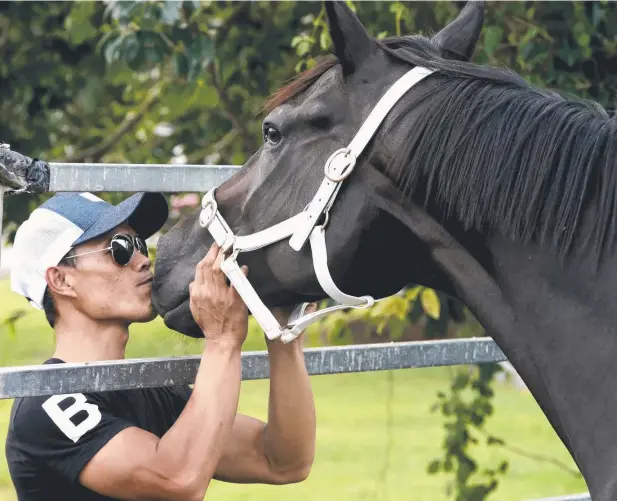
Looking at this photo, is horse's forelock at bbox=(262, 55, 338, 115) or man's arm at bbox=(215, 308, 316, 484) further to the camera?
man's arm at bbox=(215, 308, 316, 484)

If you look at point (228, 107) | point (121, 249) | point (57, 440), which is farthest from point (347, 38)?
point (228, 107)

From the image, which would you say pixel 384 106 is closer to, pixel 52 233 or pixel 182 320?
pixel 182 320

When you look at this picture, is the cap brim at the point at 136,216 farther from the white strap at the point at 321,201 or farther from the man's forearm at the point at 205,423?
the white strap at the point at 321,201

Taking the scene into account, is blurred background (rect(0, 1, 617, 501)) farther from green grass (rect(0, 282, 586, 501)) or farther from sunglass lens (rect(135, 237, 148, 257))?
sunglass lens (rect(135, 237, 148, 257))

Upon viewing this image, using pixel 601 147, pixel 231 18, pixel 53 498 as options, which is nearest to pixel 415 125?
pixel 601 147

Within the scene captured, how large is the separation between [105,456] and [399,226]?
75 cm

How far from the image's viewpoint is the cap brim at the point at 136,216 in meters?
2.40

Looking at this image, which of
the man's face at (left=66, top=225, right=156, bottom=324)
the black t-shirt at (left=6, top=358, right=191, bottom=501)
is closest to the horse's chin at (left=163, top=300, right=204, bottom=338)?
the man's face at (left=66, top=225, right=156, bottom=324)

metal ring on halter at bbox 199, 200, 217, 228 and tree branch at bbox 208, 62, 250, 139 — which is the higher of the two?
metal ring on halter at bbox 199, 200, 217, 228

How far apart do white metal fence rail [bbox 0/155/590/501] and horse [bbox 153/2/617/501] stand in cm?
23

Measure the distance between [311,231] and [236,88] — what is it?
3048mm

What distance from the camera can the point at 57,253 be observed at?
7.80ft

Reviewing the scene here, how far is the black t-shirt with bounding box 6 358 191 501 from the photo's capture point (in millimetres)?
2186

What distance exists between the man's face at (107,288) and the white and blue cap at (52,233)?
A: 46mm
